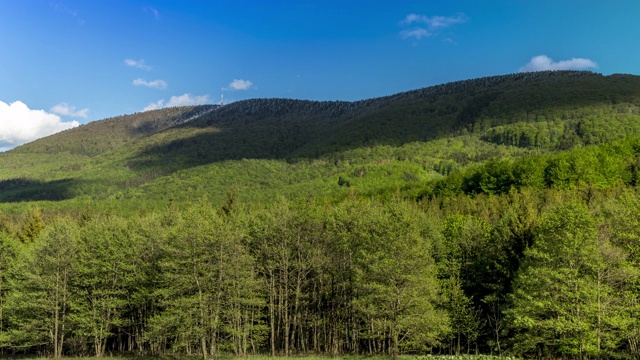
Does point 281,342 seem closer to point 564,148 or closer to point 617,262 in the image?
point 617,262

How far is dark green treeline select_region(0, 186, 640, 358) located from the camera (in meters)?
35.5

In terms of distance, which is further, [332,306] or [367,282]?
[332,306]

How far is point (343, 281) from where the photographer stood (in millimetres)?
49594

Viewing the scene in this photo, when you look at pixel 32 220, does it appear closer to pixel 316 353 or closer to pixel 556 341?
pixel 316 353

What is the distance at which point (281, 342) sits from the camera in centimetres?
5681

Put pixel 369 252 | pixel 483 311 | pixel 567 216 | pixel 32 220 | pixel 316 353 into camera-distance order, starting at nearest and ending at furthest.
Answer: pixel 567 216, pixel 369 252, pixel 316 353, pixel 483 311, pixel 32 220

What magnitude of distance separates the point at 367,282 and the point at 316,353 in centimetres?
1420

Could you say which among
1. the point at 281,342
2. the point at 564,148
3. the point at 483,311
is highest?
the point at 564,148

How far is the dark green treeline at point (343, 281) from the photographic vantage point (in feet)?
116

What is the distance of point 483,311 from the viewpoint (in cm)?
5375

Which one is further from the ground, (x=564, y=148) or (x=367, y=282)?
(x=564, y=148)

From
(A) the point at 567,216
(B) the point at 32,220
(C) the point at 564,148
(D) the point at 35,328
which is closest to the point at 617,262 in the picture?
(A) the point at 567,216

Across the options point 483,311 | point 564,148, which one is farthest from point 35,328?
point 564,148

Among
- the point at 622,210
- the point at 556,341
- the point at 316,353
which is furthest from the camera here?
the point at 316,353
